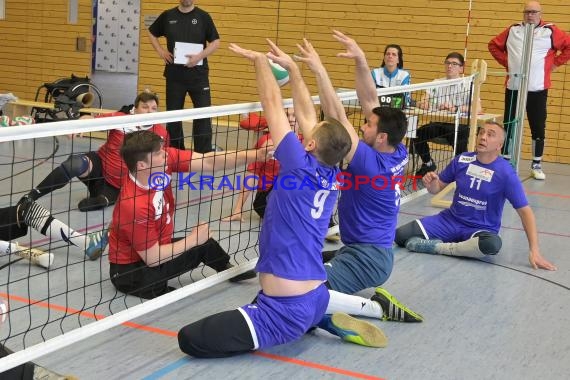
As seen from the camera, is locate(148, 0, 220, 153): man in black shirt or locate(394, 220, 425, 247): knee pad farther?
locate(148, 0, 220, 153): man in black shirt

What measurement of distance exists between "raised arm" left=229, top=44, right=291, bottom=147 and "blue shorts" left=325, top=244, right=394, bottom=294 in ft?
3.22

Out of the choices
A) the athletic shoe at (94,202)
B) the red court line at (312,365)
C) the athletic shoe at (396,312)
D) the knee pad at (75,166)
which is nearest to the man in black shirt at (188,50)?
the athletic shoe at (94,202)

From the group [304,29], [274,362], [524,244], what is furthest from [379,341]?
[304,29]

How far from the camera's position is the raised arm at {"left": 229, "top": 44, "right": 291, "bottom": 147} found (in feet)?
11.1

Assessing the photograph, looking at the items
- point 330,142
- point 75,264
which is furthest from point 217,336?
point 75,264

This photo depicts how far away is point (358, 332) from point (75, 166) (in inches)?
127

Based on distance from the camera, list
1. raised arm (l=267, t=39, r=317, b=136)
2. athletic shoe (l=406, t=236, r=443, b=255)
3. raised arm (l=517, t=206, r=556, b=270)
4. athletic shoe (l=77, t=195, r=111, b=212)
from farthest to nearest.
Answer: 1. athletic shoe (l=77, t=195, r=111, b=212)
2. athletic shoe (l=406, t=236, r=443, b=255)
3. raised arm (l=517, t=206, r=556, b=270)
4. raised arm (l=267, t=39, r=317, b=136)

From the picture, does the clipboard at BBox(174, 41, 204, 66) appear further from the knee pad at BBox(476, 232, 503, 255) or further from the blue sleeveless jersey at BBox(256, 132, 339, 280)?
the blue sleeveless jersey at BBox(256, 132, 339, 280)

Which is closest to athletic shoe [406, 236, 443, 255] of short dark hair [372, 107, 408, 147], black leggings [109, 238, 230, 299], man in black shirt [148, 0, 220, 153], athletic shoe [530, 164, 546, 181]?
short dark hair [372, 107, 408, 147]

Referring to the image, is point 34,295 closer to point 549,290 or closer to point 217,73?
point 549,290

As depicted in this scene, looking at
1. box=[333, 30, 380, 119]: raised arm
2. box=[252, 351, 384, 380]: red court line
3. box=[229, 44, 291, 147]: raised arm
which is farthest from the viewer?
box=[333, 30, 380, 119]: raised arm

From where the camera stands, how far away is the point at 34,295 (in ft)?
13.5

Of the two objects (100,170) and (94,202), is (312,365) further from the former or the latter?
(100,170)

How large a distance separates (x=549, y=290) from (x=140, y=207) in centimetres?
248
